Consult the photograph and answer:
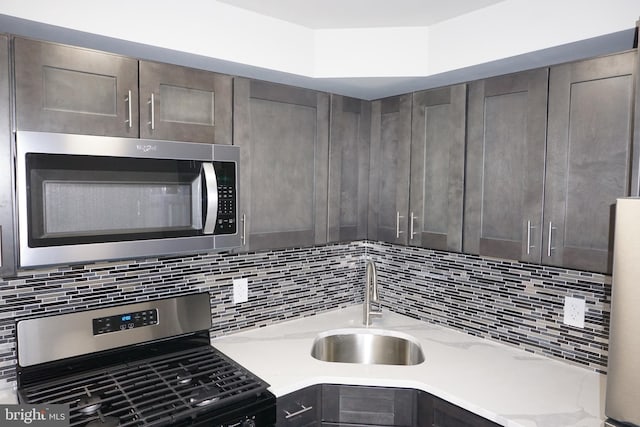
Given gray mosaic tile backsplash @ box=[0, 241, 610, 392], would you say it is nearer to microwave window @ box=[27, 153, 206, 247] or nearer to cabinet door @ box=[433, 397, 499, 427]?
microwave window @ box=[27, 153, 206, 247]

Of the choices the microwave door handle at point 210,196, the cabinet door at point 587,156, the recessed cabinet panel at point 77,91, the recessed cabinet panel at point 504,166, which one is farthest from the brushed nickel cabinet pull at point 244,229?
the cabinet door at point 587,156

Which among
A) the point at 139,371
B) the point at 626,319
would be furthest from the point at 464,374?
the point at 139,371

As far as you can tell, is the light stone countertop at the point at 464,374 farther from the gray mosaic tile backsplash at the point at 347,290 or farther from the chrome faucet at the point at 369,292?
the chrome faucet at the point at 369,292

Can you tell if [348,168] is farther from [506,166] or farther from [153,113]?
[153,113]

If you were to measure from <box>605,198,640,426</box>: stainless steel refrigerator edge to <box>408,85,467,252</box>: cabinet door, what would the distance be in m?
0.87

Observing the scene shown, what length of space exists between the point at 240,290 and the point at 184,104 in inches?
39.2

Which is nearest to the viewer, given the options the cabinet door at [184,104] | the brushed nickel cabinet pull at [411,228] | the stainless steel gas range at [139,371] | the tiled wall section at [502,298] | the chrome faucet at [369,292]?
the stainless steel gas range at [139,371]

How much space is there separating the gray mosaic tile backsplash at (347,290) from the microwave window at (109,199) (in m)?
0.40

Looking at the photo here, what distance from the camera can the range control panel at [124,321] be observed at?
181cm

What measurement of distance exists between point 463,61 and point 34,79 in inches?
67.9

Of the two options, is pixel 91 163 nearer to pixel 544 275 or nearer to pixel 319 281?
pixel 319 281

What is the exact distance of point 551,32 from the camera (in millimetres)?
1750

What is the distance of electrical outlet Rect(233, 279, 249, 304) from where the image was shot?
7.40 feet

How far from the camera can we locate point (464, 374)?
1.82 m
